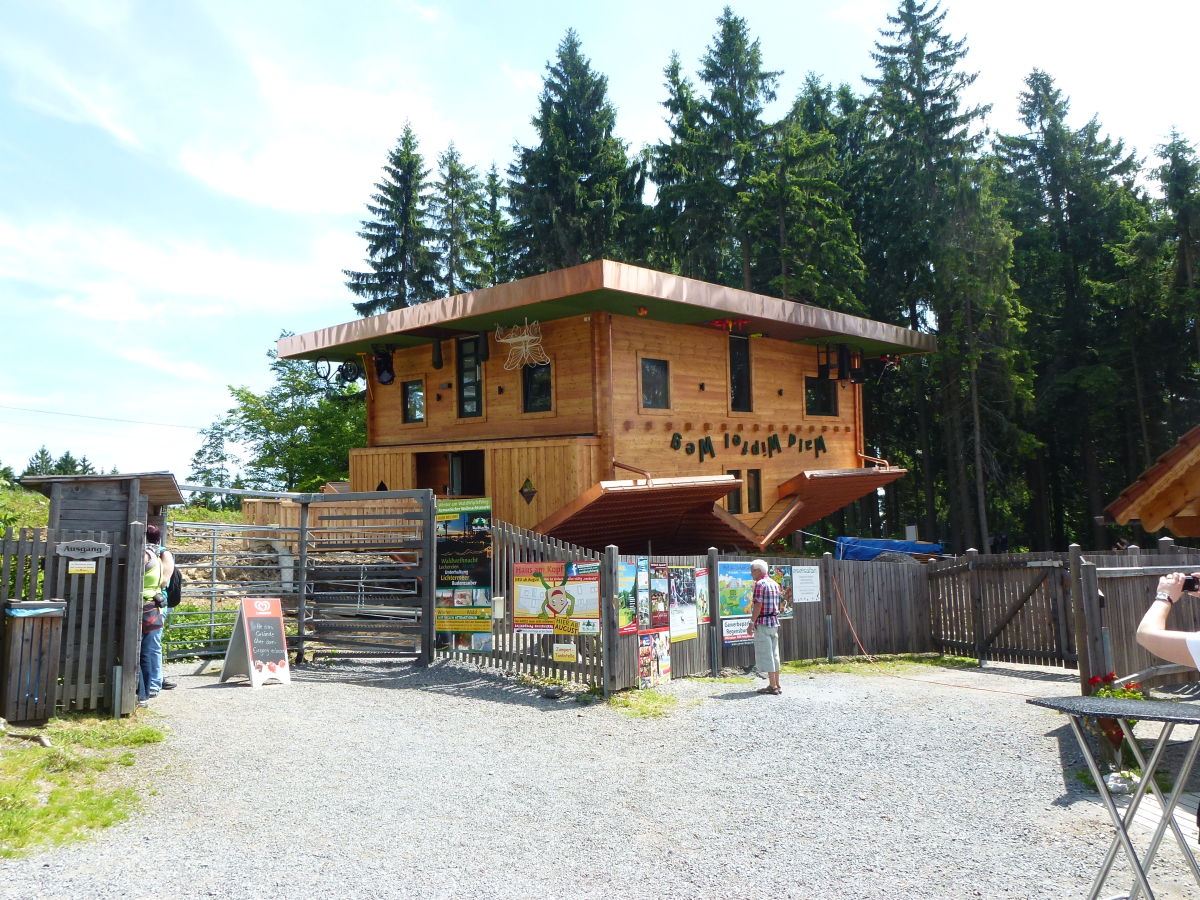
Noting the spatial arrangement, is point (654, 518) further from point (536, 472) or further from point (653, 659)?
point (653, 659)

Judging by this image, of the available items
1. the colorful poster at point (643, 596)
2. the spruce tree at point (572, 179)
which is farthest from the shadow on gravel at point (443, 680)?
the spruce tree at point (572, 179)

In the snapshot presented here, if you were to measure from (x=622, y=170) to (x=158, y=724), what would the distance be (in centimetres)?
3494

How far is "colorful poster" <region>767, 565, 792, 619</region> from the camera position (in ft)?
48.9

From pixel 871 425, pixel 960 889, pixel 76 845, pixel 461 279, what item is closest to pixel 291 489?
pixel 461 279

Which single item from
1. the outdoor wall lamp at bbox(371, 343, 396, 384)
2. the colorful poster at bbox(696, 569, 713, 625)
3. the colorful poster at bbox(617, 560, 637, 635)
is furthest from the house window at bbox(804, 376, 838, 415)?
the colorful poster at bbox(617, 560, 637, 635)

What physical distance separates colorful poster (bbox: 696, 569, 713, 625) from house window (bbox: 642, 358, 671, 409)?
6675 millimetres

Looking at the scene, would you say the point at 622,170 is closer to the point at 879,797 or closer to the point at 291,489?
the point at 291,489

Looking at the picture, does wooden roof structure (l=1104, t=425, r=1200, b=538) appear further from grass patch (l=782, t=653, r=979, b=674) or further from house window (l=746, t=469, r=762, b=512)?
house window (l=746, t=469, r=762, b=512)

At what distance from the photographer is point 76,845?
18.8 feet

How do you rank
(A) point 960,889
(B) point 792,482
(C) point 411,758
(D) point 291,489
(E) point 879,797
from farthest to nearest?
(D) point 291,489
(B) point 792,482
(C) point 411,758
(E) point 879,797
(A) point 960,889

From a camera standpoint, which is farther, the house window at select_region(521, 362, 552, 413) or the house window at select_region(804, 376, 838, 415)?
the house window at select_region(804, 376, 838, 415)

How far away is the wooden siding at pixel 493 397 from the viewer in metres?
19.3

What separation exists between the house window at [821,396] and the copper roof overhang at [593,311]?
112 centimetres

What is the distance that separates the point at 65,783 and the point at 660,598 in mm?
7224
